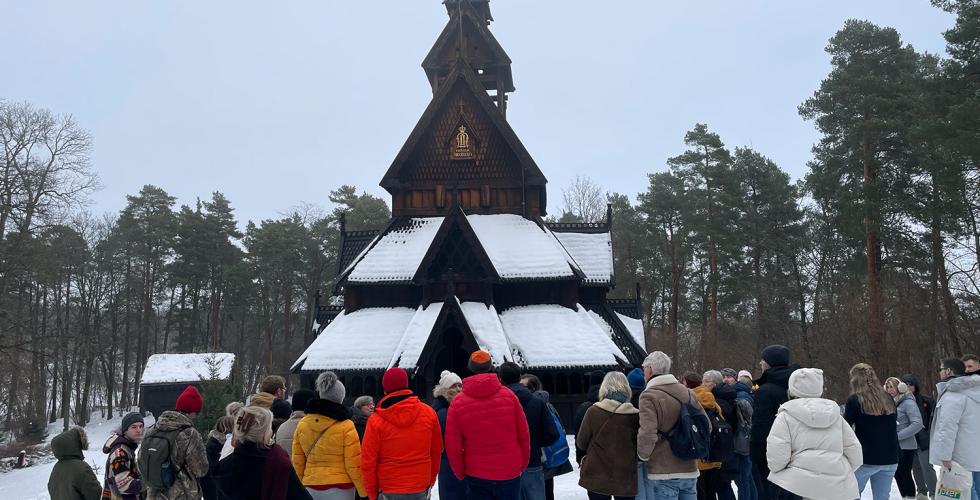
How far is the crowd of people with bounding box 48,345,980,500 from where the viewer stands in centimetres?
467

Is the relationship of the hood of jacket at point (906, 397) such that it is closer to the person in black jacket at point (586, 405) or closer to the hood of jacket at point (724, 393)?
the hood of jacket at point (724, 393)

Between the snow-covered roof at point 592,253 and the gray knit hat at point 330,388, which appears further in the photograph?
the snow-covered roof at point 592,253

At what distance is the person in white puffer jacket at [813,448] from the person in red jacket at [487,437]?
1948 millimetres

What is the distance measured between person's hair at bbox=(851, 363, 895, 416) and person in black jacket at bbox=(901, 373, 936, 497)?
7.90 feet

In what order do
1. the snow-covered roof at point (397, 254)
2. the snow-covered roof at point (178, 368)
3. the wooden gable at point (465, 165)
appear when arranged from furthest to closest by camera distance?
the snow-covered roof at point (178, 368) → the wooden gable at point (465, 165) → the snow-covered roof at point (397, 254)

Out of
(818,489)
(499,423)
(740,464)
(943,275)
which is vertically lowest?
(740,464)

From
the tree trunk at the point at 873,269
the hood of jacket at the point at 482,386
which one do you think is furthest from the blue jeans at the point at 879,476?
the tree trunk at the point at 873,269

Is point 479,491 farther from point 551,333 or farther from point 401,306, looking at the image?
point 401,306

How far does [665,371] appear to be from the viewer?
5477 millimetres

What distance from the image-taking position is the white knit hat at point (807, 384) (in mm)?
4758

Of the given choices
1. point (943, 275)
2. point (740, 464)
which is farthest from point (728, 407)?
point (943, 275)

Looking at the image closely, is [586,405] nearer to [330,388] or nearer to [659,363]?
[659,363]

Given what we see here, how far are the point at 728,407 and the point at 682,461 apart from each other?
181 centimetres

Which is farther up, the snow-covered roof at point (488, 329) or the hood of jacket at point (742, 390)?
the snow-covered roof at point (488, 329)
